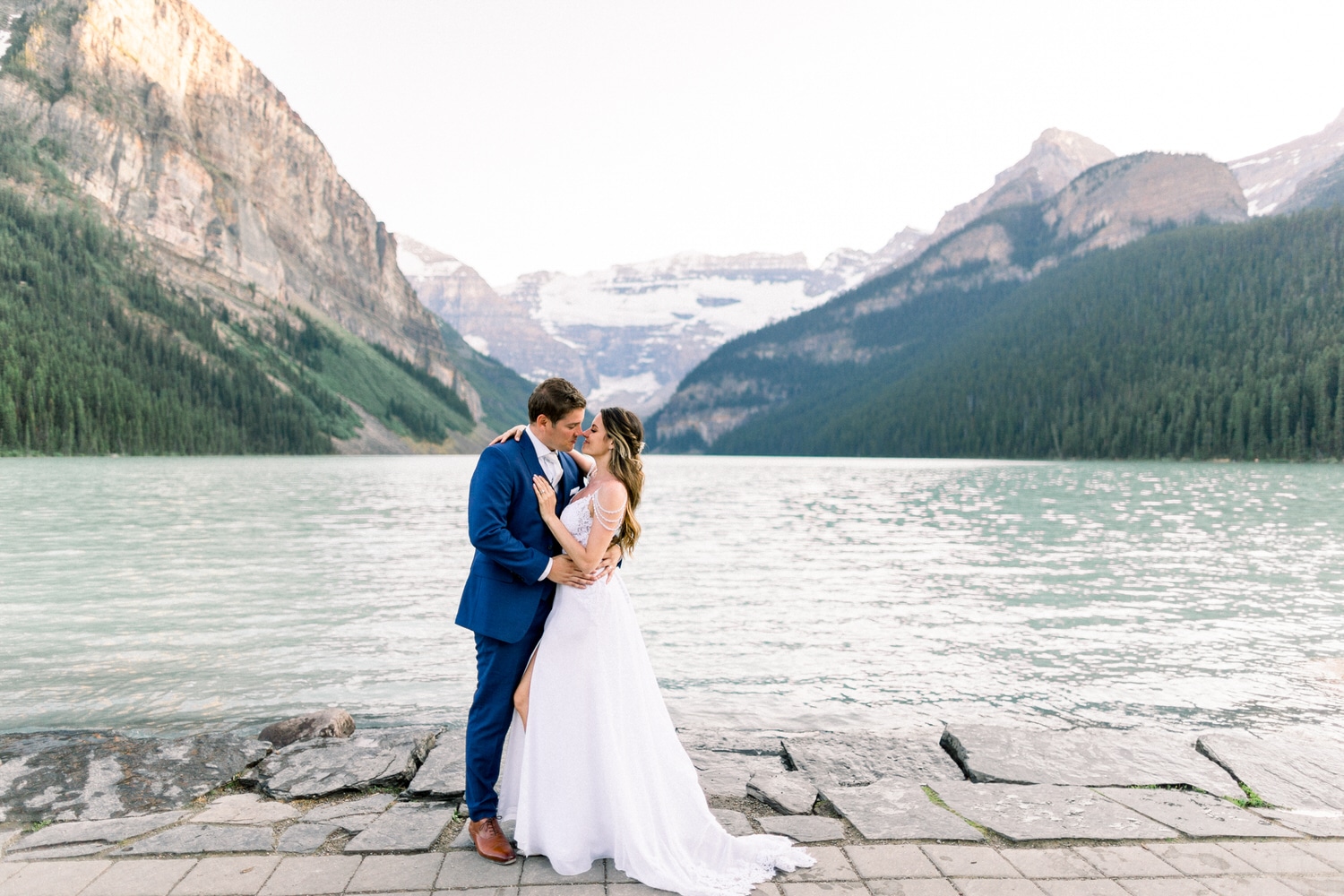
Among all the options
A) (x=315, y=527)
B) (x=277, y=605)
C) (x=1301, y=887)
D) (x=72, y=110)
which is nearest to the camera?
(x=1301, y=887)

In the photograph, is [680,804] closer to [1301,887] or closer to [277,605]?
[1301,887]

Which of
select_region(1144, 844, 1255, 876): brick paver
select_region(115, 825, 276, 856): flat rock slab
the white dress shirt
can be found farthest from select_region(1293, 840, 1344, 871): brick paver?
select_region(115, 825, 276, 856): flat rock slab

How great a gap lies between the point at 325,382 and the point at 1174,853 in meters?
207

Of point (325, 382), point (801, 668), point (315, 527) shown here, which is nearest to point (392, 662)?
point (801, 668)

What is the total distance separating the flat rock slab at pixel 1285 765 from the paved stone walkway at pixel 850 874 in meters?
1.67

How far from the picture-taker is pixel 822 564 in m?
27.0

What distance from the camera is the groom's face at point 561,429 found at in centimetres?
569

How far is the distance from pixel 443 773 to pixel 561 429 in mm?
3584

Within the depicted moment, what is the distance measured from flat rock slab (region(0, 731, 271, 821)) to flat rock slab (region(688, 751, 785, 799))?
4.32 meters

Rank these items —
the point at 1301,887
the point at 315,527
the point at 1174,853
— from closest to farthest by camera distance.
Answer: the point at 1301,887, the point at 1174,853, the point at 315,527

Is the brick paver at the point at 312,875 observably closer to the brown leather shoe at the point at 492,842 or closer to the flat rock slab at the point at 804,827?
the brown leather shoe at the point at 492,842

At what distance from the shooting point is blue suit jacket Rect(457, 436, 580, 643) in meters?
5.44

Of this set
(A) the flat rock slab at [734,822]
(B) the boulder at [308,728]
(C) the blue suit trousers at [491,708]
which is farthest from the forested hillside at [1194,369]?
(C) the blue suit trousers at [491,708]

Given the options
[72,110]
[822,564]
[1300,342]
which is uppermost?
[72,110]
